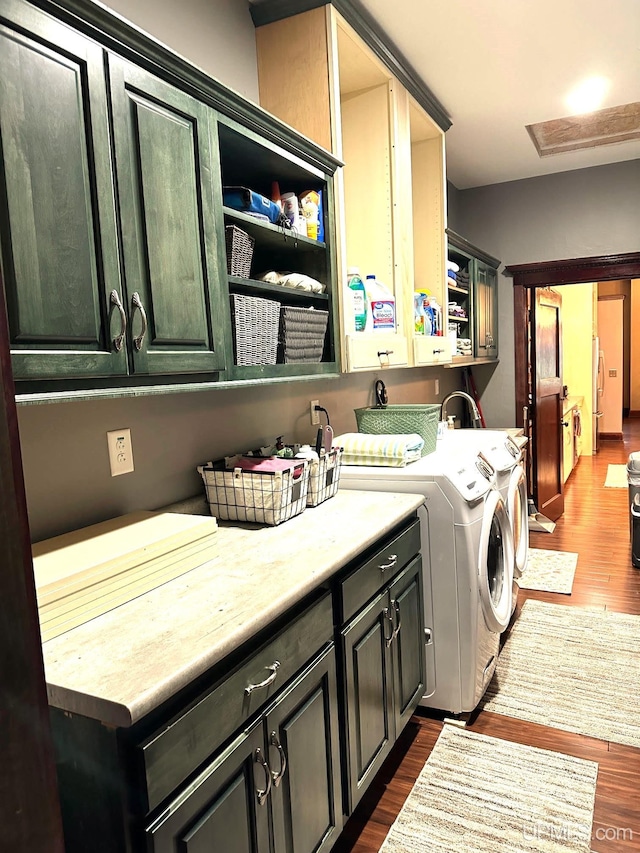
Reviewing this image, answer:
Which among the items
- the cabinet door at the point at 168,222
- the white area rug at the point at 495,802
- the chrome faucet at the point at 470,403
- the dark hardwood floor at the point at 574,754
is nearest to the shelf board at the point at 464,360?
the chrome faucet at the point at 470,403

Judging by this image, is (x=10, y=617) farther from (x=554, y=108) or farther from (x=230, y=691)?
(x=554, y=108)

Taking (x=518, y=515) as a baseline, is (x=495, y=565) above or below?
below

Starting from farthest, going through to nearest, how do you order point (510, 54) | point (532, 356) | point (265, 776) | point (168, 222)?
point (532, 356) → point (510, 54) → point (168, 222) → point (265, 776)

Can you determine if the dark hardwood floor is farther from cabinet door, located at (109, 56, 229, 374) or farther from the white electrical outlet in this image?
cabinet door, located at (109, 56, 229, 374)

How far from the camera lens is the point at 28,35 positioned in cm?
103

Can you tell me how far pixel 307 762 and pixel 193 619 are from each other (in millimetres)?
498

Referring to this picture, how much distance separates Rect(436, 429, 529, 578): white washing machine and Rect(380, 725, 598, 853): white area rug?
95 cm

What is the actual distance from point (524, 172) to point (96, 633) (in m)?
4.53

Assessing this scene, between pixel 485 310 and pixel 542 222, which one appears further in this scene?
pixel 542 222

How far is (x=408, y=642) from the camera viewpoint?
79.3 inches

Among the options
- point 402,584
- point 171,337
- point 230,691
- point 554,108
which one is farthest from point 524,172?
point 230,691

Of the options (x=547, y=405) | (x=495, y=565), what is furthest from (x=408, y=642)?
(x=547, y=405)

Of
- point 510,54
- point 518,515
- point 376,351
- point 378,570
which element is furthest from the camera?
point 518,515

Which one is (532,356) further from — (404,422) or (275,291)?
Answer: (275,291)
